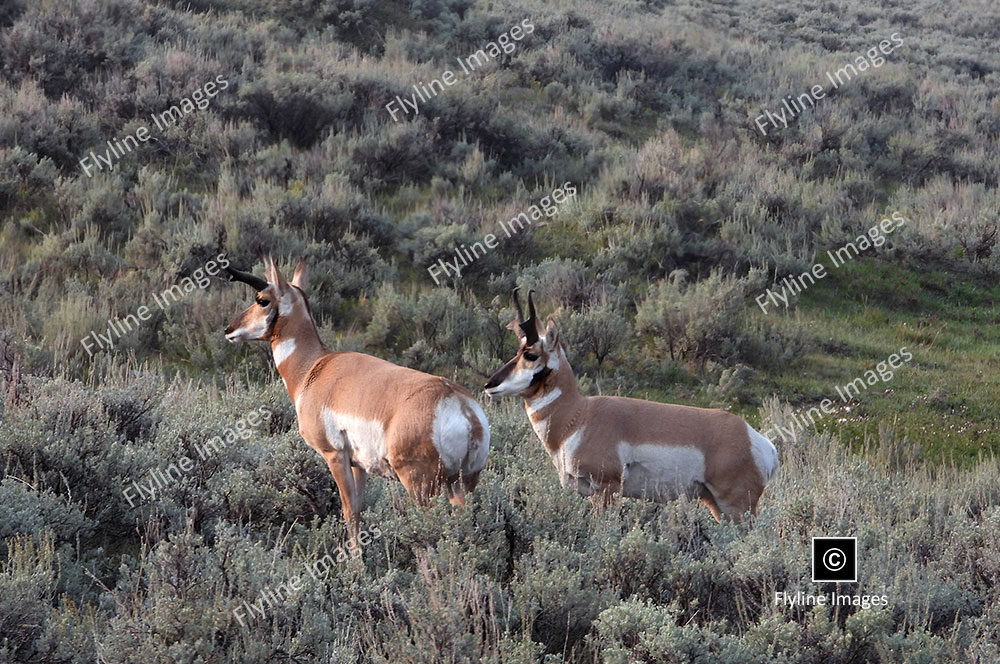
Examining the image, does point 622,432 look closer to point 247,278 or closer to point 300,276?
point 300,276

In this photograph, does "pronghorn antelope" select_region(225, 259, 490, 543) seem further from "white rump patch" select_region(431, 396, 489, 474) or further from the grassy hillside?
the grassy hillside

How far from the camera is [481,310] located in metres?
12.0

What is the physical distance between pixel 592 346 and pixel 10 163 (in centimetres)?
847

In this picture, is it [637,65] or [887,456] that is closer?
[887,456]

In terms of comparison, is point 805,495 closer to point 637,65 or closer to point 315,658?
point 315,658

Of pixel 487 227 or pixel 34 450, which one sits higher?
pixel 34 450

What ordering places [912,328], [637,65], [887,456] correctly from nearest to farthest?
[887,456] < [912,328] < [637,65]

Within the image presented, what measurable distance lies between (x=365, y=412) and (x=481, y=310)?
20.9 ft

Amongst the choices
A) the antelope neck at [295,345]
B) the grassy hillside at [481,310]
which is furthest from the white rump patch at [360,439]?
the antelope neck at [295,345]

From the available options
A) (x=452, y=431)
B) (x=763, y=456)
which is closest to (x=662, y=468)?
(x=763, y=456)

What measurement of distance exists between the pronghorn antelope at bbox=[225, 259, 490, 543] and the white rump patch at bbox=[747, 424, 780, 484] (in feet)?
5.88

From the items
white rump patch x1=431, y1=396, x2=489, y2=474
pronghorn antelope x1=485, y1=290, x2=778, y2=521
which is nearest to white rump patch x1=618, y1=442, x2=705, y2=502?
pronghorn antelope x1=485, y1=290, x2=778, y2=521

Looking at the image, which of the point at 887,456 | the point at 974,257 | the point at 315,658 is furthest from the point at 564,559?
the point at 974,257

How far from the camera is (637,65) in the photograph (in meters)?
23.4
